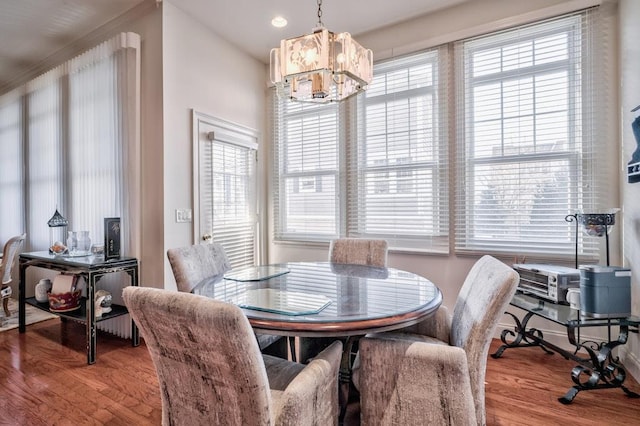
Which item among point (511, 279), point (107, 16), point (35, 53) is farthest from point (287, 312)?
→ point (35, 53)

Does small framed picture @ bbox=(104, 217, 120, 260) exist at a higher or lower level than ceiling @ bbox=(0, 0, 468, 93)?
lower

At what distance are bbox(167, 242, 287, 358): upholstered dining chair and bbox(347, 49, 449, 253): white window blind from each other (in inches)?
68.1

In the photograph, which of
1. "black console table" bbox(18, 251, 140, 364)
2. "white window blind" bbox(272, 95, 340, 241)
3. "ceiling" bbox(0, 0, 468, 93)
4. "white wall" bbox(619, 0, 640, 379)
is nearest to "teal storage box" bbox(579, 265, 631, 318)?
"white wall" bbox(619, 0, 640, 379)

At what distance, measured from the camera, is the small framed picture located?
2.78 meters

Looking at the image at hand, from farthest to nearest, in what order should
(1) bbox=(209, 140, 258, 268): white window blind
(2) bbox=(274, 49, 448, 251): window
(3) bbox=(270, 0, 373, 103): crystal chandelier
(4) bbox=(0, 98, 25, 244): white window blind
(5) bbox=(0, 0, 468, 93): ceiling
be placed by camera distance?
1. (4) bbox=(0, 98, 25, 244): white window blind
2. (1) bbox=(209, 140, 258, 268): white window blind
3. (2) bbox=(274, 49, 448, 251): window
4. (5) bbox=(0, 0, 468, 93): ceiling
5. (3) bbox=(270, 0, 373, 103): crystal chandelier

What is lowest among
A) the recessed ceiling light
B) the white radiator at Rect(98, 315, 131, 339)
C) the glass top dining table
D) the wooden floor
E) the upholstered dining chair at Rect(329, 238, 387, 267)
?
the wooden floor

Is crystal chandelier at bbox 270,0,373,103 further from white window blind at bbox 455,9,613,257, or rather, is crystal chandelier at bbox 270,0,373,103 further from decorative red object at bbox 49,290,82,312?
decorative red object at bbox 49,290,82,312

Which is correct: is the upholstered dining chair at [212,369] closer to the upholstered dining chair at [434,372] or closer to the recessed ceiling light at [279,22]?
the upholstered dining chair at [434,372]

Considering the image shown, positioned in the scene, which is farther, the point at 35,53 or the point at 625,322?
the point at 35,53

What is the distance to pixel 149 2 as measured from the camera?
291 cm

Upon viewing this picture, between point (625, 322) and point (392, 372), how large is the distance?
1876mm

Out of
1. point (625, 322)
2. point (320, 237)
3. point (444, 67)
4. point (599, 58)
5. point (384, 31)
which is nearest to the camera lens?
point (625, 322)

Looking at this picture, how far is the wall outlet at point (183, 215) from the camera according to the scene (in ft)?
9.85

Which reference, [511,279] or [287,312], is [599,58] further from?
[287,312]
